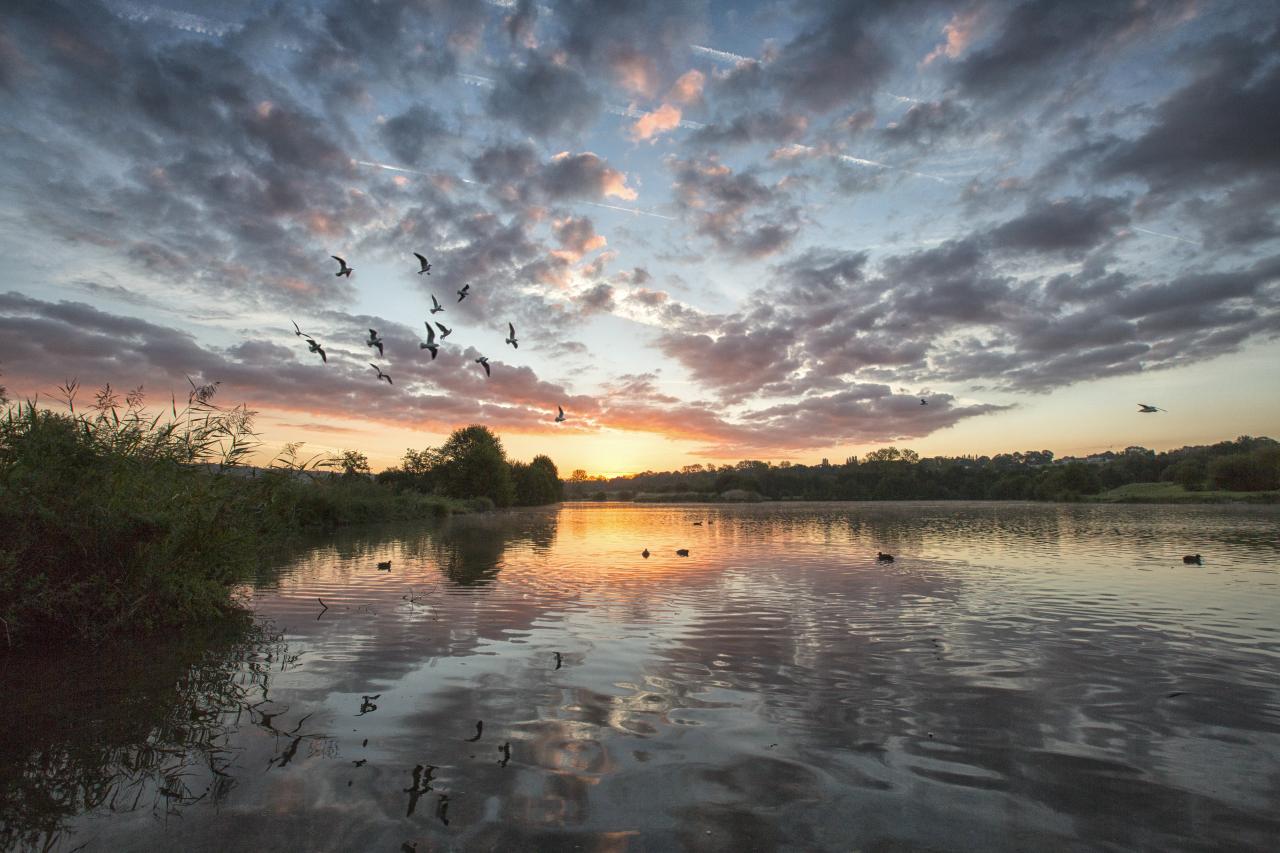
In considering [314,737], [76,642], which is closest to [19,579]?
[76,642]

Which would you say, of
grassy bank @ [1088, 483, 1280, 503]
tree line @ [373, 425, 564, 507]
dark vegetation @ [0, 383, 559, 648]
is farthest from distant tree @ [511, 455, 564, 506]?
dark vegetation @ [0, 383, 559, 648]

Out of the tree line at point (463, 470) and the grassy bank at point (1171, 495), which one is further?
the tree line at point (463, 470)

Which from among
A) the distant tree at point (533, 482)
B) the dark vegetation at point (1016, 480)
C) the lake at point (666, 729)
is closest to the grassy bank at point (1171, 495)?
the dark vegetation at point (1016, 480)

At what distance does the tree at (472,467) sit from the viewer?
352ft

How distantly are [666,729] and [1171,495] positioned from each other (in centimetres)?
12359

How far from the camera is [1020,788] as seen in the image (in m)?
6.27

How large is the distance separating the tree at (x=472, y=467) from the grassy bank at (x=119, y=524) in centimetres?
9189

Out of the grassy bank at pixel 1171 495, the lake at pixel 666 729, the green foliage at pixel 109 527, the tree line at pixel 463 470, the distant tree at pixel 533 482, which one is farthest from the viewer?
the distant tree at pixel 533 482

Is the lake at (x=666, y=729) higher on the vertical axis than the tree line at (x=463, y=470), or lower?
lower

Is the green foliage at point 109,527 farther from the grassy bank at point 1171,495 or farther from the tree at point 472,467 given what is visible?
the grassy bank at point 1171,495

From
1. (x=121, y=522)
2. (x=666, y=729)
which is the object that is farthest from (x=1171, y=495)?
(x=121, y=522)

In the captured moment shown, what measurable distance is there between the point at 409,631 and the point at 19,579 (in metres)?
6.51

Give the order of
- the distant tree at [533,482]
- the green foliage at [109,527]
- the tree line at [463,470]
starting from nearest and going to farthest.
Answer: the green foliage at [109,527], the tree line at [463,470], the distant tree at [533,482]

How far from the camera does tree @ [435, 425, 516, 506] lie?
10719 centimetres
